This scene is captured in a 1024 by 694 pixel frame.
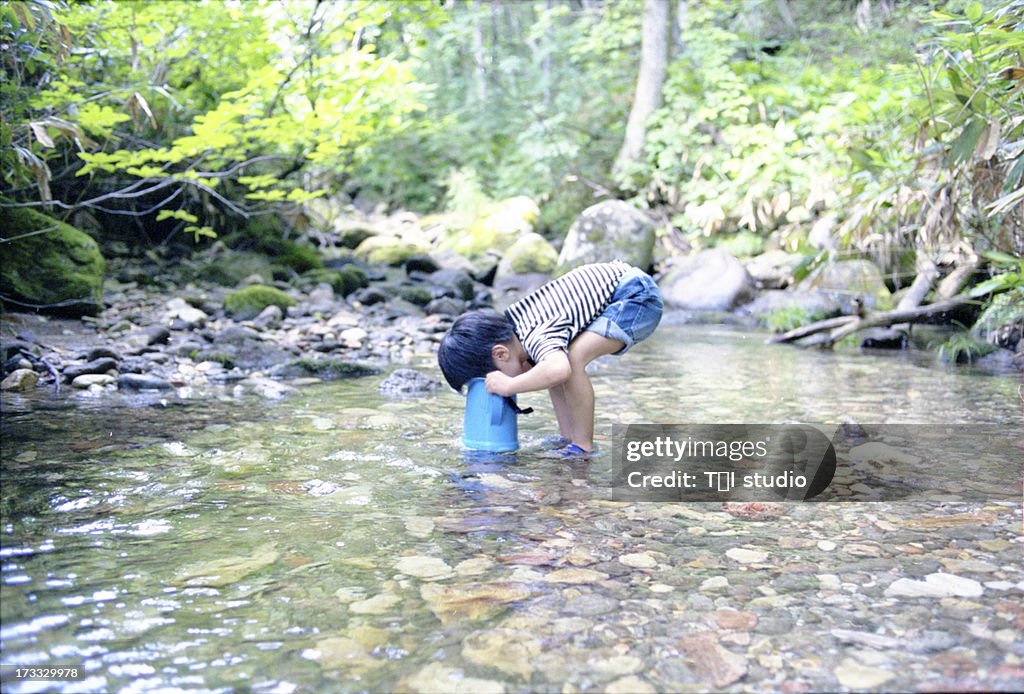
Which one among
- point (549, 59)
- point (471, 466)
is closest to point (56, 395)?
point (471, 466)

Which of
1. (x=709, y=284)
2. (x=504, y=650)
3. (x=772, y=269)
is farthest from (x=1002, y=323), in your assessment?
(x=504, y=650)

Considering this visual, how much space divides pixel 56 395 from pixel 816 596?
379 cm

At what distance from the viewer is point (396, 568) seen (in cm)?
203

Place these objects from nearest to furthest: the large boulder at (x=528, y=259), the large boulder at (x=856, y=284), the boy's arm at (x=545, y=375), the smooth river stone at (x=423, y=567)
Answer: the smooth river stone at (x=423, y=567)
the boy's arm at (x=545, y=375)
the large boulder at (x=856, y=284)
the large boulder at (x=528, y=259)

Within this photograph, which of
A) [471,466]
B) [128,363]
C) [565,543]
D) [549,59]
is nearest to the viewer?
[565,543]

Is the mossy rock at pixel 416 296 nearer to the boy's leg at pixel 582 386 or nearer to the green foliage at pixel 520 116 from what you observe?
the green foliage at pixel 520 116

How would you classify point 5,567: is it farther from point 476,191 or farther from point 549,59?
point 549,59

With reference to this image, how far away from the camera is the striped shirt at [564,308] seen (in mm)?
3332

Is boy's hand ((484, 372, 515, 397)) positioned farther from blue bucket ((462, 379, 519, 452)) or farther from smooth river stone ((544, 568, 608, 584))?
smooth river stone ((544, 568, 608, 584))

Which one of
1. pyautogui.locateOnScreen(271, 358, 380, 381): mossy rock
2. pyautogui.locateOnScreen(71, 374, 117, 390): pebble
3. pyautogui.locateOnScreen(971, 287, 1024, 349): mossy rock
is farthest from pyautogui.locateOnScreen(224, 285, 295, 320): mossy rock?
pyautogui.locateOnScreen(971, 287, 1024, 349): mossy rock

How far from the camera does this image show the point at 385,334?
283 inches

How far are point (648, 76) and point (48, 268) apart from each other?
1076cm

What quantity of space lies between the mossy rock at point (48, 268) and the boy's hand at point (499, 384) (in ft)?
12.5

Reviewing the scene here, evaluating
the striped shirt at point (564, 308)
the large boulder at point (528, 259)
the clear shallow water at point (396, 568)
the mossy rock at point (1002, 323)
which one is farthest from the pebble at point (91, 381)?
the large boulder at point (528, 259)
